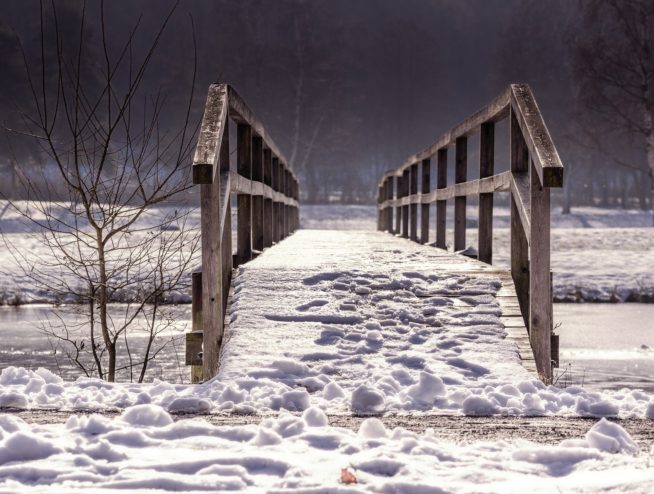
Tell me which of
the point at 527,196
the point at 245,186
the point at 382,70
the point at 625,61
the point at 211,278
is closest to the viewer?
the point at 211,278

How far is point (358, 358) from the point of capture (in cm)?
434

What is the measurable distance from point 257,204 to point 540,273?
3.91m

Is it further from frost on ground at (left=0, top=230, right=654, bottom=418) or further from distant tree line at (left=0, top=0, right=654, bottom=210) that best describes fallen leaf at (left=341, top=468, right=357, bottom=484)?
distant tree line at (left=0, top=0, right=654, bottom=210)

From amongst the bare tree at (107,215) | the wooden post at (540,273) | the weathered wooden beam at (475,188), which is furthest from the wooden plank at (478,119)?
the bare tree at (107,215)

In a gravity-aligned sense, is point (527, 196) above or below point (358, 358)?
above

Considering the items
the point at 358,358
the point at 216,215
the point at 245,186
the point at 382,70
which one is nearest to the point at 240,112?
the point at 245,186

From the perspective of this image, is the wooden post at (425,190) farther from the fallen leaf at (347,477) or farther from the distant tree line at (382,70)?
the distant tree line at (382,70)

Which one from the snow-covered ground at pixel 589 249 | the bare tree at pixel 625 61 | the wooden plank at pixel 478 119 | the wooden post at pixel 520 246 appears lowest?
the snow-covered ground at pixel 589 249

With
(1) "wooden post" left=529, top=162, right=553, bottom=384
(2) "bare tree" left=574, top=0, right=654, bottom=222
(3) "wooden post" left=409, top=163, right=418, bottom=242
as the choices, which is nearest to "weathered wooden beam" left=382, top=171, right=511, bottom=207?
(1) "wooden post" left=529, top=162, right=553, bottom=384

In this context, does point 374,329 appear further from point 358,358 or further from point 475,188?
point 475,188

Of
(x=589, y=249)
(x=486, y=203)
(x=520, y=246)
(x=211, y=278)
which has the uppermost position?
(x=486, y=203)

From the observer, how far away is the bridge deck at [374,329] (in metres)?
4.07

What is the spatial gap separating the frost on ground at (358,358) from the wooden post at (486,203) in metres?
0.78

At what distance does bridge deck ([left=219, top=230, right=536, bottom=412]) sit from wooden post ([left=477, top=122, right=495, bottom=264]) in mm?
727
